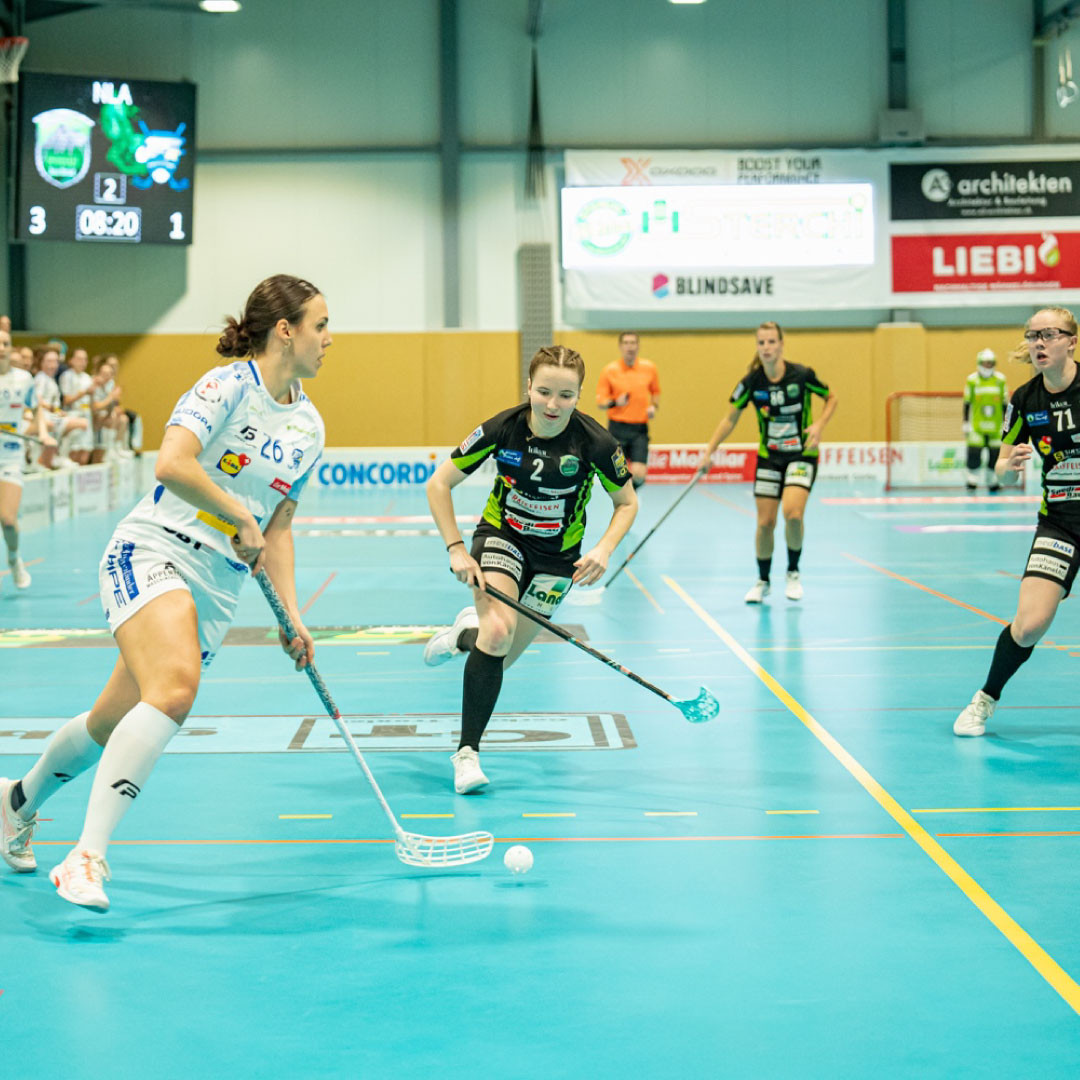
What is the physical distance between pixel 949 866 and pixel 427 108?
21.4 metres

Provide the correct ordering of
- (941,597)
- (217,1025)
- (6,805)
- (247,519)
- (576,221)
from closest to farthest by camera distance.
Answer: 1. (217,1025)
2. (247,519)
3. (6,805)
4. (941,597)
5. (576,221)

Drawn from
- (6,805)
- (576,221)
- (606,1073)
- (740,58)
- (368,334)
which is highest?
(740,58)

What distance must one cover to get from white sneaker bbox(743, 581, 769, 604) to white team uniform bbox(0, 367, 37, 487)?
215 inches

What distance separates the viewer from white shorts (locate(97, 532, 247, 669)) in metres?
3.78

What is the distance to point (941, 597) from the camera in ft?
33.2

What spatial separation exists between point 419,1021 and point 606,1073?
1.55 feet

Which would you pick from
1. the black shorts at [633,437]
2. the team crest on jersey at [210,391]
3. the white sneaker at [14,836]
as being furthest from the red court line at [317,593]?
the team crest on jersey at [210,391]

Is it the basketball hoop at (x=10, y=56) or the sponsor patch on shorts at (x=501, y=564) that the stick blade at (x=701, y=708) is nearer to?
the sponsor patch on shorts at (x=501, y=564)

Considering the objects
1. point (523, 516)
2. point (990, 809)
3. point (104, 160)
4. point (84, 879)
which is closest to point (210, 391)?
point (84, 879)

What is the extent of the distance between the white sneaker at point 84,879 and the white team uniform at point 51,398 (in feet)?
47.6

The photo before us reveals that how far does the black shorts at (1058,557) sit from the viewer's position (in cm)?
585

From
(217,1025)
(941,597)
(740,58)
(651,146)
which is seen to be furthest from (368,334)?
(217,1025)

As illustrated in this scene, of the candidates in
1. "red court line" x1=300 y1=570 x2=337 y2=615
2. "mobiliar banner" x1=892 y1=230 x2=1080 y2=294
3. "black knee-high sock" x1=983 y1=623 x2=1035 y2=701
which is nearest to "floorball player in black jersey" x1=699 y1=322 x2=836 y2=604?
"red court line" x1=300 y1=570 x2=337 y2=615

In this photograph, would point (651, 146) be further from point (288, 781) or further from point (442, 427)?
point (288, 781)
